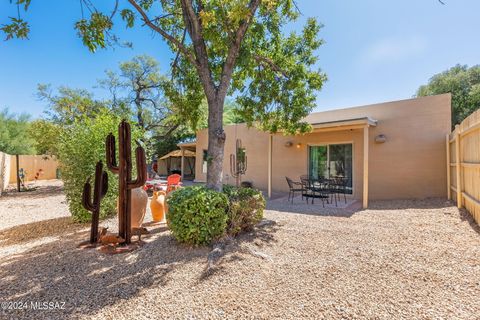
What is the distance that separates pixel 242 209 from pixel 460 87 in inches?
766

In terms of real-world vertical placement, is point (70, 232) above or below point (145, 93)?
below

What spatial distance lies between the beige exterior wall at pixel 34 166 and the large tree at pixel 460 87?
28.4 meters

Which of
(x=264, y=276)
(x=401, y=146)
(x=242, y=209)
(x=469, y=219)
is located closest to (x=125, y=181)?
(x=242, y=209)

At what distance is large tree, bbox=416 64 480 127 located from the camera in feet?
48.7

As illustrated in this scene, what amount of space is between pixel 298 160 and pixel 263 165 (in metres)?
1.99

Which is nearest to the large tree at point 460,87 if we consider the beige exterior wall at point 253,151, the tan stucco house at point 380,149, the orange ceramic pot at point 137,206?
the tan stucco house at point 380,149

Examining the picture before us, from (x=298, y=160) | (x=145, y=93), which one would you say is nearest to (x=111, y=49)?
(x=298, y=160)

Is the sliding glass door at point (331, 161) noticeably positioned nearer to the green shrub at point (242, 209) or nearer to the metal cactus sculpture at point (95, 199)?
the green shrub at point (242, 209)

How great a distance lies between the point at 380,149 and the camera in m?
8.92

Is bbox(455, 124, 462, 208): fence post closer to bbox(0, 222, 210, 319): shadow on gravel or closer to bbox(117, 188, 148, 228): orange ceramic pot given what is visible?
bbox(0, 222, 210, 319): shadow on gravel

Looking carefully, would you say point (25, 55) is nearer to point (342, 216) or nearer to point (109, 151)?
point (109, 151)

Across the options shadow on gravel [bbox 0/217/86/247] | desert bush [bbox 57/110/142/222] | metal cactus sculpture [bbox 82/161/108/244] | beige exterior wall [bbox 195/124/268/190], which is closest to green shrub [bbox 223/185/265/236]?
metal cactus sculpture [bbox 82/161/108/244]

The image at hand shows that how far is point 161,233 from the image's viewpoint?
477cm

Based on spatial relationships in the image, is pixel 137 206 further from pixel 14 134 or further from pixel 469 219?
pixel 14 134
